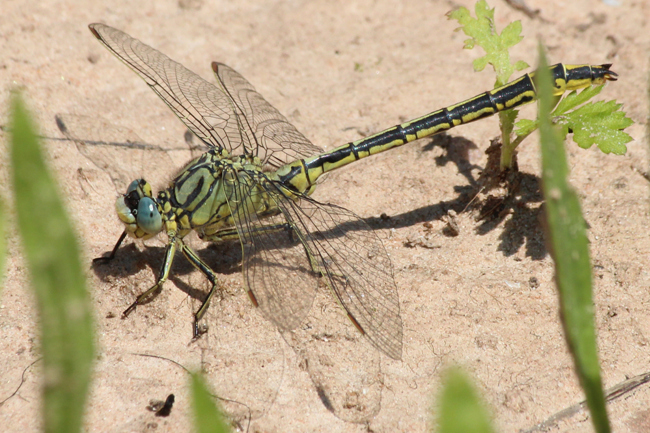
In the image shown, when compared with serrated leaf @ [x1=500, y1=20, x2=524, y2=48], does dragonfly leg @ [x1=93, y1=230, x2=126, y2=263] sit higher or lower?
lower

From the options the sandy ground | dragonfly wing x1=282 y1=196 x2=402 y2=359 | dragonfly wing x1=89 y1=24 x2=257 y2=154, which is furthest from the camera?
dragonfly wing x1=89 y1=24 x2=257 y2=154

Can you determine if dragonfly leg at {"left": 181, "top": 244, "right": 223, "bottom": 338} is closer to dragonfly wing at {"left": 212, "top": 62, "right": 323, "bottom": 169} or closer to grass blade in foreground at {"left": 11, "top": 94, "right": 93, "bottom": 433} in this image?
dragonfly wing at {"left": 212, "top": 62, "right": 323, "bottom": 169}

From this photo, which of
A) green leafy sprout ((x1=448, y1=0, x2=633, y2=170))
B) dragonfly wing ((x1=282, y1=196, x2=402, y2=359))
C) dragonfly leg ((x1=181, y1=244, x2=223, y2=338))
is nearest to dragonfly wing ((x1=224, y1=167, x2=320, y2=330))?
dragonfly wing ((x1=282, y1=196, x2=402, y2=359))

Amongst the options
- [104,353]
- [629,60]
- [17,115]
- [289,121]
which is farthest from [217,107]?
[629,60]

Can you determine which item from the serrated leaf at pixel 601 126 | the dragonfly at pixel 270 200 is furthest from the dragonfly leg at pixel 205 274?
the serrated leaf at pixel 601 126

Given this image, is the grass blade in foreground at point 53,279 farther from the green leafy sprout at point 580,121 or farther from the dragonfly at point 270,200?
the green leafy sprout at point 580,121

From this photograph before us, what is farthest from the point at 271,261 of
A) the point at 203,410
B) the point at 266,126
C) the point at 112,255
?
the point at 203,410

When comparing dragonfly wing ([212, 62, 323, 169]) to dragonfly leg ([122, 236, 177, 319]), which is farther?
dragonfly wing ([212, 62, 323, 169])
